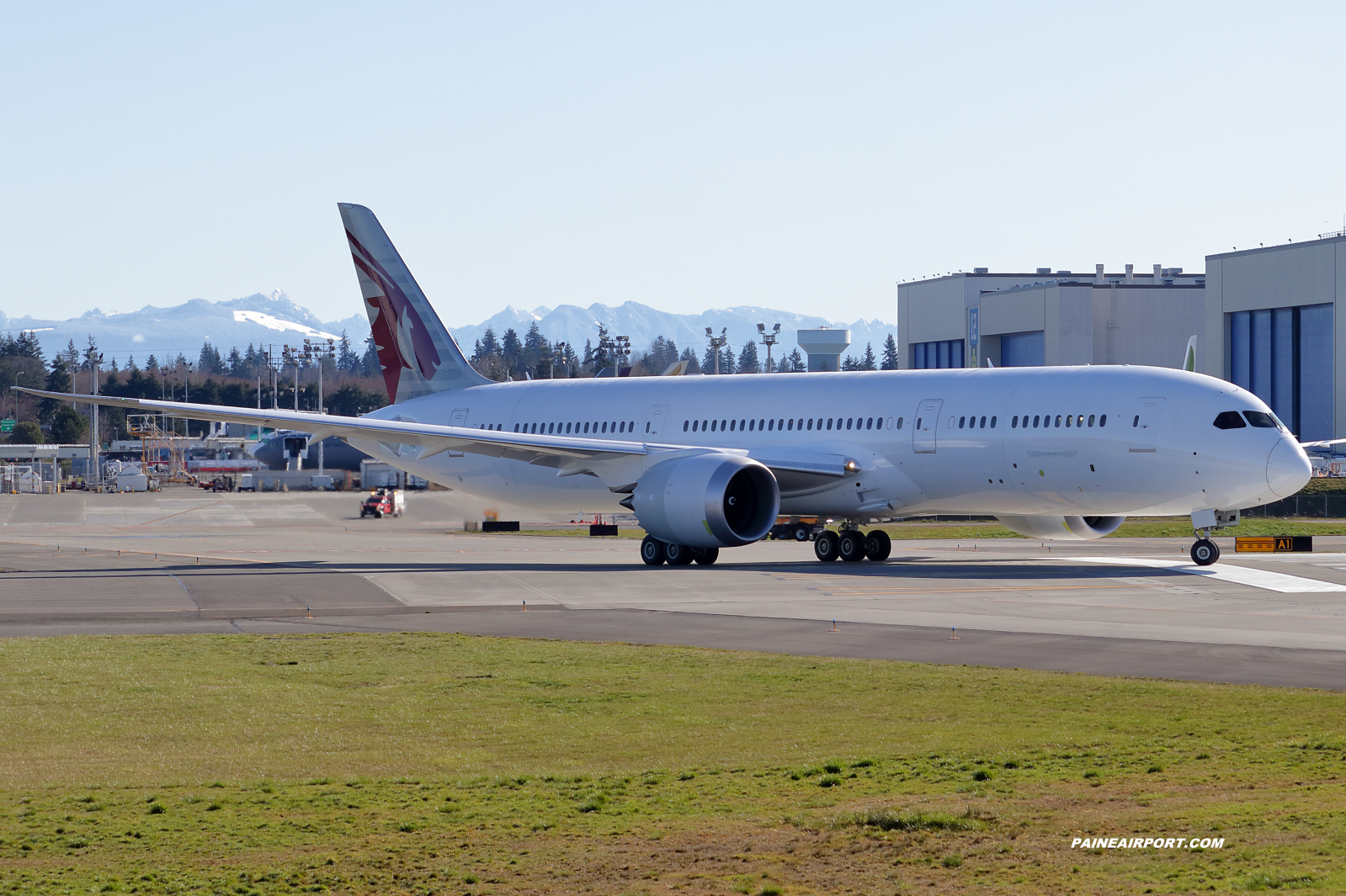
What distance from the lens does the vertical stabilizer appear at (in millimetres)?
46469

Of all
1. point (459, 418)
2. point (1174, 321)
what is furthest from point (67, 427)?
point (459, 418)

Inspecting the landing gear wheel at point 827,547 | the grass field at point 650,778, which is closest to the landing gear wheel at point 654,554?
the landing gear wheel at point 827,547

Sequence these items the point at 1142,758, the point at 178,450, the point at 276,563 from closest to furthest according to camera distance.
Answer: the point at 1142,758
the point at 276,563
the point at 178,450

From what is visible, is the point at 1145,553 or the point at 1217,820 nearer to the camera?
the point at 1217,820

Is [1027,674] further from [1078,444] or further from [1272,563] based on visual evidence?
[1272,563]

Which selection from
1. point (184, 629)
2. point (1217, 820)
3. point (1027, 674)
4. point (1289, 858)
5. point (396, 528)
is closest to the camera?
point (1289, 858)

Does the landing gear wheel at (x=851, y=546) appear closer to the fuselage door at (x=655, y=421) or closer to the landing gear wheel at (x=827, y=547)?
the landing gear wheel at (x=827, y=547)

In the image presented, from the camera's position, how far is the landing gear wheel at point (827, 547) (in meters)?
38.5

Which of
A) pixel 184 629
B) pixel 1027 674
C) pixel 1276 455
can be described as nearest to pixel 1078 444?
pixel 1276 455

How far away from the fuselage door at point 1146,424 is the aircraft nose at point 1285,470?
2.40 meters

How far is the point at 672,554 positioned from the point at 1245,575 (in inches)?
523

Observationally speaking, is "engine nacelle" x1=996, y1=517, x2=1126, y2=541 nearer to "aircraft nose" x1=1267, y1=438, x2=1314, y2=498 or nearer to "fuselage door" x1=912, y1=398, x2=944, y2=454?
"fuselage door" x1=912, y1=398, x2=944, y2=454

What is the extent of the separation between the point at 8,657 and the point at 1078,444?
23.2 metres

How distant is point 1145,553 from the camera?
40.2 meters
